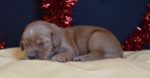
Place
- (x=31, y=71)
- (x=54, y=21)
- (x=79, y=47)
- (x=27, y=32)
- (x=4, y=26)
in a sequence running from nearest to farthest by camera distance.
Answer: (x=31, y=71)
(x=27, y=32)
(x=79, y=47)
(x=54, y=21)
(x=4, y=26)

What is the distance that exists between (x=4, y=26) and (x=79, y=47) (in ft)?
2.60

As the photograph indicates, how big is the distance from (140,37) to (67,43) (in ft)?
2.47

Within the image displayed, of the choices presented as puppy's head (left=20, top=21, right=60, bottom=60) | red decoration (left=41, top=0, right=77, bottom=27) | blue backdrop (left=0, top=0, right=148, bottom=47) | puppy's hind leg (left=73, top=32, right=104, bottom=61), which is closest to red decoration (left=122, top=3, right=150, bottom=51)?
blue backdrop (left=0, top=0, right=148, bottom=47)

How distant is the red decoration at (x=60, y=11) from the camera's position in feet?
7.85

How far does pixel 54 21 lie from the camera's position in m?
2.41

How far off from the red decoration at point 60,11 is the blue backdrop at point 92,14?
12 centimetres

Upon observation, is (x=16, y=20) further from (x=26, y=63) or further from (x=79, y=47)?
(x=26, y=63)

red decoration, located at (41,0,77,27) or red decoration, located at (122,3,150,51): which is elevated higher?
red decoration, located at (41,0,77,27)

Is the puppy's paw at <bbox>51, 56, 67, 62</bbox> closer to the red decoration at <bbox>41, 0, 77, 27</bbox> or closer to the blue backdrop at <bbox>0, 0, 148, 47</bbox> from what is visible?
the red decoration at <bbox>41, 0, 77, 27</bbox>

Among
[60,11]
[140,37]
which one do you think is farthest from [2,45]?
[140,37]

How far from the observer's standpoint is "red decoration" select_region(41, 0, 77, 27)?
239 cm

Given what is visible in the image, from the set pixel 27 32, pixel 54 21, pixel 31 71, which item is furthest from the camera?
pixel 54 21

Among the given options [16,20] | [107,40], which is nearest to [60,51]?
[107,40]

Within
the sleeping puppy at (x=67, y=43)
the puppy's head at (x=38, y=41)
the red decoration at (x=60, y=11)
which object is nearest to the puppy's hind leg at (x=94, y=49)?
the sleeping puppy at (x=67, y=43)
